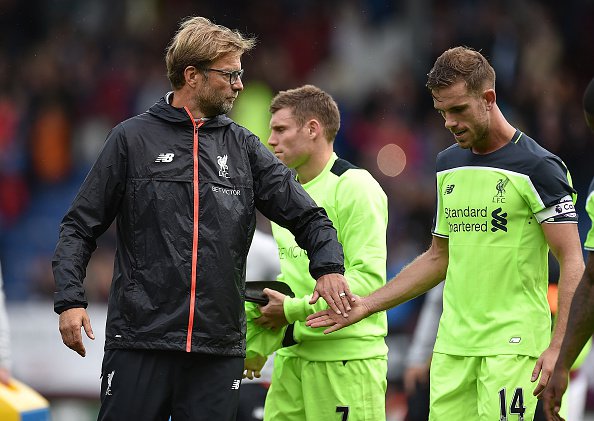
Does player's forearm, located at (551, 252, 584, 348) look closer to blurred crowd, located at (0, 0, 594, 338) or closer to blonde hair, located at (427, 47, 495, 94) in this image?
blonde hair, located at (427, 47, 495, 94)

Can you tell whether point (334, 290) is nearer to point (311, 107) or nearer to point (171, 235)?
point (171, 235)

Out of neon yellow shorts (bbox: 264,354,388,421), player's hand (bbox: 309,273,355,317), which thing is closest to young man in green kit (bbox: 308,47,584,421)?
player's hand (bbox: 309,273,355,317)

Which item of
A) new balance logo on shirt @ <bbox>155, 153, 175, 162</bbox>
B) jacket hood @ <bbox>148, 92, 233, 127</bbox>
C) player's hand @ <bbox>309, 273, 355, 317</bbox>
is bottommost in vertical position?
player's hand @ <bbox>309, 273, 355, 317</bbox>

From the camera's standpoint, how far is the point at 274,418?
6910 mm

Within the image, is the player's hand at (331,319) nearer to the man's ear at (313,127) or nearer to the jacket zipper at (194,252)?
the jacket zipper at (194,252)

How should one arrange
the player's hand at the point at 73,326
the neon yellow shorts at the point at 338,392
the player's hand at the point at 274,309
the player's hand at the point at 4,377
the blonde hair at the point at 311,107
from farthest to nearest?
the player's hand at the point at 4,377
the blonde hair at the point at 311,107
the neon yellow shorts at the point at 338,392
the player's hand at the point at 274,309
the player's hand at the point at 73,326

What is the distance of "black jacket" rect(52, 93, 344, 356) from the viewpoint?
5566 millimetres

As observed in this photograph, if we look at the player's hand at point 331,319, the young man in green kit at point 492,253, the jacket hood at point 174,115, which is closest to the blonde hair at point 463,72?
the young man in green kit at point 492,253

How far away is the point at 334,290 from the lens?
19.1 feet

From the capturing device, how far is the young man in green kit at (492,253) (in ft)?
19.1

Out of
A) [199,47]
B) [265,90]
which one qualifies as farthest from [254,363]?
[265,90]

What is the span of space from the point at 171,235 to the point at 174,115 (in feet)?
1.98

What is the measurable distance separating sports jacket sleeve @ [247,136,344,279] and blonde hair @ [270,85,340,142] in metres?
1.28

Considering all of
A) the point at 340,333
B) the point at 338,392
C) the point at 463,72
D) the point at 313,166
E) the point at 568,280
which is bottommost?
the point at 338,392
